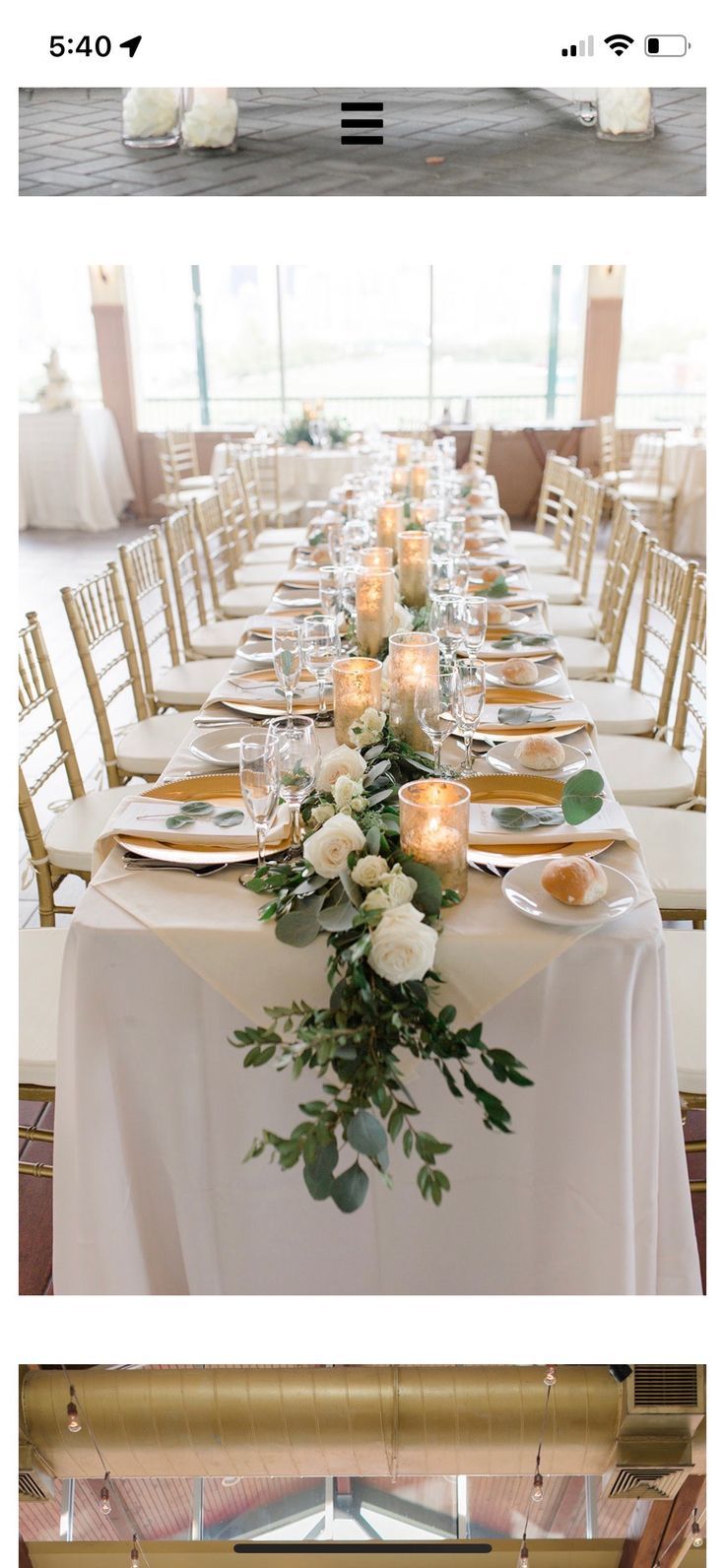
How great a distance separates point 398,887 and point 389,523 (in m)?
1.74

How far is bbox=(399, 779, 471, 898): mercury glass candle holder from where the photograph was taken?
122cm

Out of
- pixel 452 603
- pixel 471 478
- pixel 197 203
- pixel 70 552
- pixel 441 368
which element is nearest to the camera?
pixel 197 203

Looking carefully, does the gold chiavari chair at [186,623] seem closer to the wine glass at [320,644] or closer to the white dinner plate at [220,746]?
the wine glass at [320,644]

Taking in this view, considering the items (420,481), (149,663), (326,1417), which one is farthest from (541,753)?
(420,481)

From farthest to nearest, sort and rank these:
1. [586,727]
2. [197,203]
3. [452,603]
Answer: [452,603]
[586,727]
[197,203]

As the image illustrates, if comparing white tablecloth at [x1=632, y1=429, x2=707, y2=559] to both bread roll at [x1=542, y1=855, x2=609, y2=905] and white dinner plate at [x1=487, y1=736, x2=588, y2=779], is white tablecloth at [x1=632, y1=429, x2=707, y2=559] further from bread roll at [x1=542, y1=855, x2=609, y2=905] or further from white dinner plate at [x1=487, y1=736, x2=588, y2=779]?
bread roll at [x1=542, y1=855, x2=609, y2=905]

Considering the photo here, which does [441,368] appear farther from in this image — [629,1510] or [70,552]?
[629,1510]

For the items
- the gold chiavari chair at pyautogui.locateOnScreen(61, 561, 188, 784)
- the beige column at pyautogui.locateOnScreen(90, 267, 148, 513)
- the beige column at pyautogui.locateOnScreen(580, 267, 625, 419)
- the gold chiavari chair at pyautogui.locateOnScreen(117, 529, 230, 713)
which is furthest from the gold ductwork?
the beige column at pyautogui.locateOnScreen(580, 267, 625, 419)

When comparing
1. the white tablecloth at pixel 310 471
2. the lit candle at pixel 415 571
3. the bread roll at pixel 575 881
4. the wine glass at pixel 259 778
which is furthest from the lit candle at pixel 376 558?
the white tablecloth at pixel 310 471

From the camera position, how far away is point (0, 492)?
3.39 ft
